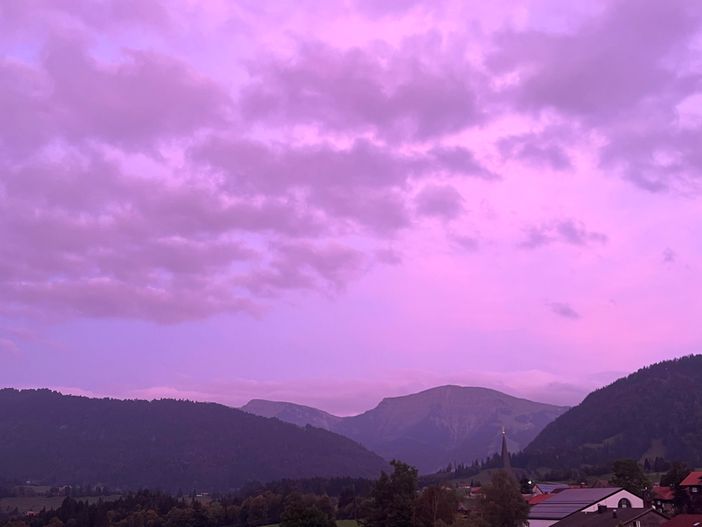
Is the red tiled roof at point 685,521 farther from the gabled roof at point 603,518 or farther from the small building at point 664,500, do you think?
the small building at point 664,500

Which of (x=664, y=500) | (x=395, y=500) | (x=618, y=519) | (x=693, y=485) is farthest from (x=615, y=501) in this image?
(x=664, y=500)

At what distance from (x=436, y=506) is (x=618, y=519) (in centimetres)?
2376

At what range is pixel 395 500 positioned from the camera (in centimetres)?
11912

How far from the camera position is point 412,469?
398 feet

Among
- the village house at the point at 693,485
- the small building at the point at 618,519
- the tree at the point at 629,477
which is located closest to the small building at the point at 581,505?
the small building at the point at 618,519

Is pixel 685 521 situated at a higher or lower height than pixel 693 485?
lower

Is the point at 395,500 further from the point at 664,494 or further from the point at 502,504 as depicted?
the point at 664,494

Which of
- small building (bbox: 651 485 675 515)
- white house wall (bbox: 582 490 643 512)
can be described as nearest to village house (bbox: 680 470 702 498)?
small building (bbox: 651 485 675 515)

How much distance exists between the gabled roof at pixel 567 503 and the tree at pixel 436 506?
19.0 meters

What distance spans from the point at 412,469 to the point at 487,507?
71.5 feet

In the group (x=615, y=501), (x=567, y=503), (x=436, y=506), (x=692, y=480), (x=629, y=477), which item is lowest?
(x=567, y=503)

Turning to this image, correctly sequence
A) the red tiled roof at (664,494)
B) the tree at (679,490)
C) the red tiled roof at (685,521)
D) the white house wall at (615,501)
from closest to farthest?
Answer: the red tiled roof at (685,521) < the white house wall at (615,501) < the tree at (679,490) < the red tiled roof at (664,494)

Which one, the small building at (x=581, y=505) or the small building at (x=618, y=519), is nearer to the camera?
the small building at (x=618, y=519)

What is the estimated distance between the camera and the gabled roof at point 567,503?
126 m
